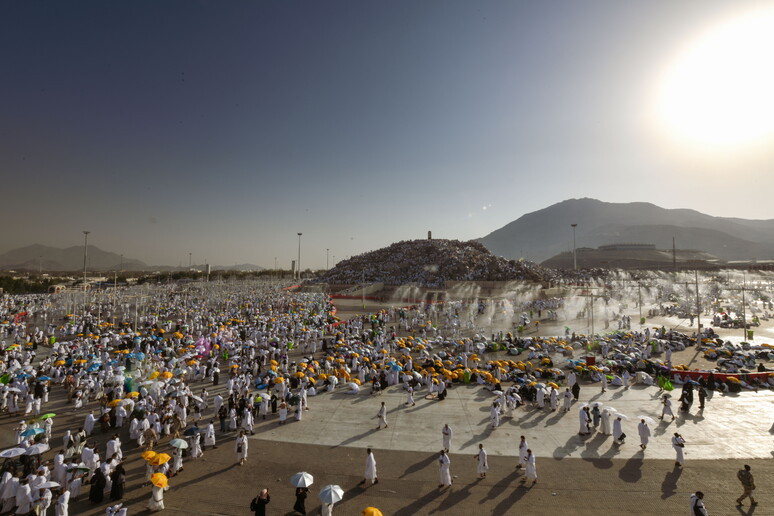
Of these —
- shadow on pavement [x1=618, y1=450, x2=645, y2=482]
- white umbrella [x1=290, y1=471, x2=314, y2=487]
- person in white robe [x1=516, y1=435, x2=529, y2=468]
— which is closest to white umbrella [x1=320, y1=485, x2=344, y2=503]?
white umbrella [x1=290, y1=471, x2=314, y2=487]

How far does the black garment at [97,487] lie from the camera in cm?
915

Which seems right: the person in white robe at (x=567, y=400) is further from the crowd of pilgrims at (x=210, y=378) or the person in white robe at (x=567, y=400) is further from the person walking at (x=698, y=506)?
the person walking at (x=698, y=506)

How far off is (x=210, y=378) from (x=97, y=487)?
1050cm

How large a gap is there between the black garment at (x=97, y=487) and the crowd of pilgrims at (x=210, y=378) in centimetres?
3

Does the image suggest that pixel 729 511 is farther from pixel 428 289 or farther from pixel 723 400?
pixel 428 289

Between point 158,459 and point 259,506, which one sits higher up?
point 158,459

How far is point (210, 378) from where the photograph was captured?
19438 millimetres

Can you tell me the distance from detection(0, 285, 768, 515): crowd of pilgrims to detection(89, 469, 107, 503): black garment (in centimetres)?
3

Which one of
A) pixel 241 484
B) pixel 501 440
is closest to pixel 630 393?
pixel 501 440

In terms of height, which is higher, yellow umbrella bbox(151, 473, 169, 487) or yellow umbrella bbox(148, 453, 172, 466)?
yellow umbrella bbox(148, 453, 172, 466)

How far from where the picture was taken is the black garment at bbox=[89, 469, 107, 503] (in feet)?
30.0

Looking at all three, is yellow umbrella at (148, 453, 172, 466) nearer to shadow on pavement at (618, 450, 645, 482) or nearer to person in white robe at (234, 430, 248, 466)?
person in white robe at (234, 430, 248, 466)

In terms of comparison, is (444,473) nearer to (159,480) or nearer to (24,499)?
(159,480)

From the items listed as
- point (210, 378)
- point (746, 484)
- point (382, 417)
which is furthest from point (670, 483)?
point (210, 378)
